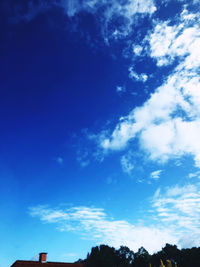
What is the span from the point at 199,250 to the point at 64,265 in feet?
175

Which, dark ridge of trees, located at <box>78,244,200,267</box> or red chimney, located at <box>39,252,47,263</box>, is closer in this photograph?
red chimney, located at <box>39,252,47,263</box>

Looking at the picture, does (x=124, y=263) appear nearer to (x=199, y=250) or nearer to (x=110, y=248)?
(x=110, y=248)

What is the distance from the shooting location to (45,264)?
31.2 meters

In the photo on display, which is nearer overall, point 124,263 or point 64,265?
point 64,265

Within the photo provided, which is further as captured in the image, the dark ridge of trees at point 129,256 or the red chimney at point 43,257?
the dark ridge of trees at point 129,256

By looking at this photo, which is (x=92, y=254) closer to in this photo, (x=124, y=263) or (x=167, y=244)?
(x=124, y=263)

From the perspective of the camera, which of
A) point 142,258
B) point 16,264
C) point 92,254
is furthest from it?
point 92,254

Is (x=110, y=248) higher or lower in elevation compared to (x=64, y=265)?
higher

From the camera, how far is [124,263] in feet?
270

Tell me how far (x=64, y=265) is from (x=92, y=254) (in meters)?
55.6

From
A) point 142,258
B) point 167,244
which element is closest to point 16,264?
point 142,258

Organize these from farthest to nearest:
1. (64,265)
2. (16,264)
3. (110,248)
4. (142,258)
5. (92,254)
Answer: (110,248)
(92,254)
(142,258)
(64,265)
(16,264)

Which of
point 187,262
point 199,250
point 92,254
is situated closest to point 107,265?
point 92,254

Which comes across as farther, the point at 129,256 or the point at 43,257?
the point at 129,256
